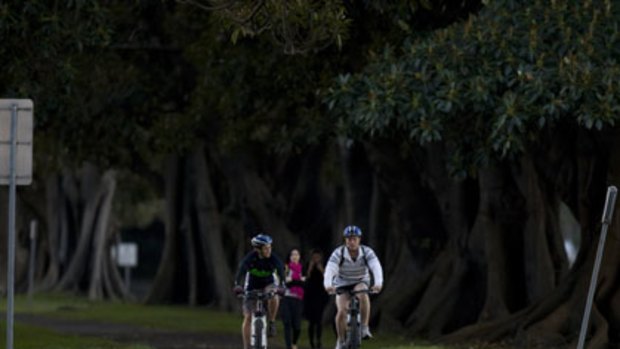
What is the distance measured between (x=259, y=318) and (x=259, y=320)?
1.5 inches

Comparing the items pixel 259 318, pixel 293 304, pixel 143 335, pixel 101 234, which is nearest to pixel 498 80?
pixel 259 318

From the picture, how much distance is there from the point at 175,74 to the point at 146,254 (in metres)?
63.8

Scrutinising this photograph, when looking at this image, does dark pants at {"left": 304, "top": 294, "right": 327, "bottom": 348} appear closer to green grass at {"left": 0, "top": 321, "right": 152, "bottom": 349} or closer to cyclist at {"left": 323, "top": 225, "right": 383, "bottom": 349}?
green grass at {"left": 0, "top": 321, "right": 152, "bottom": 349}

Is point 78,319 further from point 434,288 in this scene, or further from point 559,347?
point 559,347

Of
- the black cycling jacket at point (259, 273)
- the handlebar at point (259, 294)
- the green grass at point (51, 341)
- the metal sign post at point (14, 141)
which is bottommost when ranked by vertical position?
the green grass at point (51, 341)

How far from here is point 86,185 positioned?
→ 6209 centimetres

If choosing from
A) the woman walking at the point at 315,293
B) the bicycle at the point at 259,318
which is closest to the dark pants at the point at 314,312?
the woman walking at the point at 315,293

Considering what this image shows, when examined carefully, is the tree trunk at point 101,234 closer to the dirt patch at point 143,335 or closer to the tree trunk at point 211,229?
the tree trunk at point 211,229

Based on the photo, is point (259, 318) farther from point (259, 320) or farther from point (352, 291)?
point (352, 291)

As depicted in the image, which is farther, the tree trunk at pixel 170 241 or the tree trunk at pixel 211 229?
the tree trunk at pixel 170 241

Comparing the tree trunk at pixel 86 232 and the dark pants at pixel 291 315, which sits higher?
the tree trunk at pixel 86 232

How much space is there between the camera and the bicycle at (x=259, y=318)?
23.1m

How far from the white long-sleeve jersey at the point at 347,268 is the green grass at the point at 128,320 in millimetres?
3189

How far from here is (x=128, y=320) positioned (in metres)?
42.2
